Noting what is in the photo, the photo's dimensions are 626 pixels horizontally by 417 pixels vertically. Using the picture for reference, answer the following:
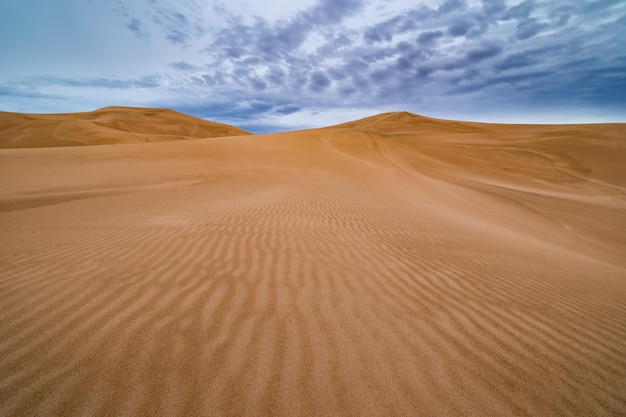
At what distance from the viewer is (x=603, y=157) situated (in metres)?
21.3

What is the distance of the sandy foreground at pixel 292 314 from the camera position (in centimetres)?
186

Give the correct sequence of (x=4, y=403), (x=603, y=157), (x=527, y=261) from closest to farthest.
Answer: (x=4, y=403) < (x=527, y=261) < (x=603, y=157)

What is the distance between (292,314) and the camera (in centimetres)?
271

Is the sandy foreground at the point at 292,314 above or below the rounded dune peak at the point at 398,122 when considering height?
below

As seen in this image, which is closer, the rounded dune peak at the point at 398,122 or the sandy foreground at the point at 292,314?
the sandy foreground at the point at 292,314

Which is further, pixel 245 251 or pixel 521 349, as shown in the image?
pixel 245 251

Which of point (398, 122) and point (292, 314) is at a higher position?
point (398, 122)

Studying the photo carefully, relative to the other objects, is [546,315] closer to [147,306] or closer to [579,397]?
[579,397]

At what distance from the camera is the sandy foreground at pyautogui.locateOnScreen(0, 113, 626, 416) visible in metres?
1.86

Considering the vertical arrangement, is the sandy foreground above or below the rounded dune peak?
below

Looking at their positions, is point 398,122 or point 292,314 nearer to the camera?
point 292,314

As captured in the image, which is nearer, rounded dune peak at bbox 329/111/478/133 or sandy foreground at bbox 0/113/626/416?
sandy foreground at bbox 0/113/626/416

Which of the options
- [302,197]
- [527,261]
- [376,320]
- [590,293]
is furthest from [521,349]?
[302,197]

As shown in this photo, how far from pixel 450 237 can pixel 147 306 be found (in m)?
5.48
